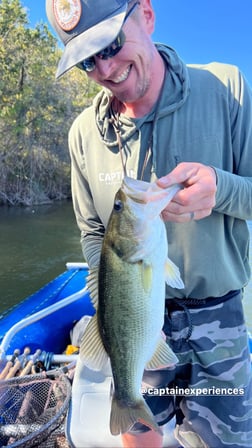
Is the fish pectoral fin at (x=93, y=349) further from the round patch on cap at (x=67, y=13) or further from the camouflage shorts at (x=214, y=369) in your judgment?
the round patch on cap at (x=67, y=13)

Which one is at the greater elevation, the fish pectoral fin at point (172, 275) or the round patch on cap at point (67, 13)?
the round patch on cap at point (67, 13)

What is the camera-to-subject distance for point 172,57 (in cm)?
172

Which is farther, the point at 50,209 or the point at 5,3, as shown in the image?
the point at 50,209

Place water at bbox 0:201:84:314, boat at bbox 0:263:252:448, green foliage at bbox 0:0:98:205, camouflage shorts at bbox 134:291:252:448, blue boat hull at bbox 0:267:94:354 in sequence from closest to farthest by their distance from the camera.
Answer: camouflage shorts at bbox 134:291:252:448 → boat at bbox 0:263:252:448 → blue boat hull at bbox 0:267:94:354 → water at bbox 0:201:84:314 → green foliage at bbox 0:0:98:205

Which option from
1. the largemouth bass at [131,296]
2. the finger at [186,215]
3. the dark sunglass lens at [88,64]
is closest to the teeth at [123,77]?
the dark sunglass lens at [88,64]

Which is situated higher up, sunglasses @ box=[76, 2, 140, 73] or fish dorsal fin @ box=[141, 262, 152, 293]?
sunglasses @ box=[76, 2, 140, 73]

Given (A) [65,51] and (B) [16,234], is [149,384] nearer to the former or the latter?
(A) [65,51]

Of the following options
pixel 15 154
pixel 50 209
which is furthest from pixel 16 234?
pixel 15 154

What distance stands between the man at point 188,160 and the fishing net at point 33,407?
3.00ft

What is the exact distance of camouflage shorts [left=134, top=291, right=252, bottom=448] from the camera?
Answer: 1675 mm

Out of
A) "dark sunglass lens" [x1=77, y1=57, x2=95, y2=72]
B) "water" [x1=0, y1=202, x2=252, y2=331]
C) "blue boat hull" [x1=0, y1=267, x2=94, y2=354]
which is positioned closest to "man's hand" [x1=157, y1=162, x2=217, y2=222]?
"dark sunglass lens" [x1=77, y1=57, x2=95, y2=72]

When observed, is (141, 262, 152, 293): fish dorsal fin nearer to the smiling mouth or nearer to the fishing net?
the smiling mouth

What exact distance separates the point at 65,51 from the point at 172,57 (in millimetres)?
512

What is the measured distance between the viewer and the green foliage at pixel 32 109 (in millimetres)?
18078
